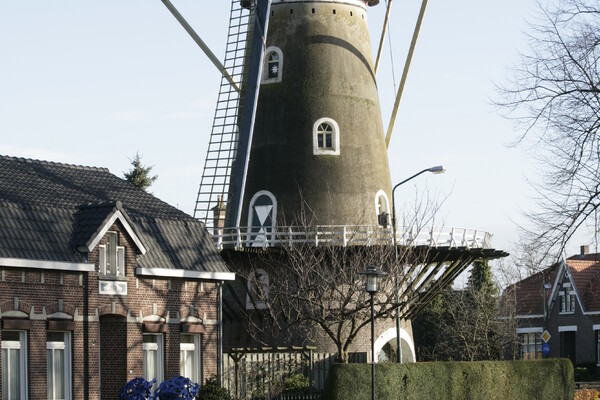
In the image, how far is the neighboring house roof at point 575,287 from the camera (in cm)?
6025

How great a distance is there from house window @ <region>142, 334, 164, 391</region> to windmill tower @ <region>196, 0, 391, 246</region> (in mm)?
11128

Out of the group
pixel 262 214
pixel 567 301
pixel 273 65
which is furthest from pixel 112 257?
pixel 567 301

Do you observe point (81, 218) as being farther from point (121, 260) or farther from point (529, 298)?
point (529, 298)

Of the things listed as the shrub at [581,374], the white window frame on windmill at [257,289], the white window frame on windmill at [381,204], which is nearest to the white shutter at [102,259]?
the white window frame on windmill at [257,289]

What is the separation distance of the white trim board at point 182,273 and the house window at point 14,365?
153 inches

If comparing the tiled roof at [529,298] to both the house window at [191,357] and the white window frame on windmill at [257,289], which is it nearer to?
the white window frame on windmill at [257,289]

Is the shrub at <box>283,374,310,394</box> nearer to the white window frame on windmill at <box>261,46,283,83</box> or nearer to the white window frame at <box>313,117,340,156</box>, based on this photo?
the white window frame at <box>313,117,340,156</box>

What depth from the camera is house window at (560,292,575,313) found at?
62062 mm

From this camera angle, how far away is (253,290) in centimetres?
4066

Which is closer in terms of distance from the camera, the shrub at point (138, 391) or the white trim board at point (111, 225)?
the shrub at point (138, 391)

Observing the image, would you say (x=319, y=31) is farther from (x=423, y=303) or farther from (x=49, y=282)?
(x=49, y=282)

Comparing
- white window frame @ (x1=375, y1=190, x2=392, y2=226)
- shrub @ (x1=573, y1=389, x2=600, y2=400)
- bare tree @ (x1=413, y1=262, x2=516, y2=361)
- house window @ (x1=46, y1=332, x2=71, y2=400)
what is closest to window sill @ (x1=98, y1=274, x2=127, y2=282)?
house window @ (x1=46, y1=332, x2=71, y2=400)

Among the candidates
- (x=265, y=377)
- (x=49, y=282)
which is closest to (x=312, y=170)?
(x=265, y=377)

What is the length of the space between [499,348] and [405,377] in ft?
80.1
